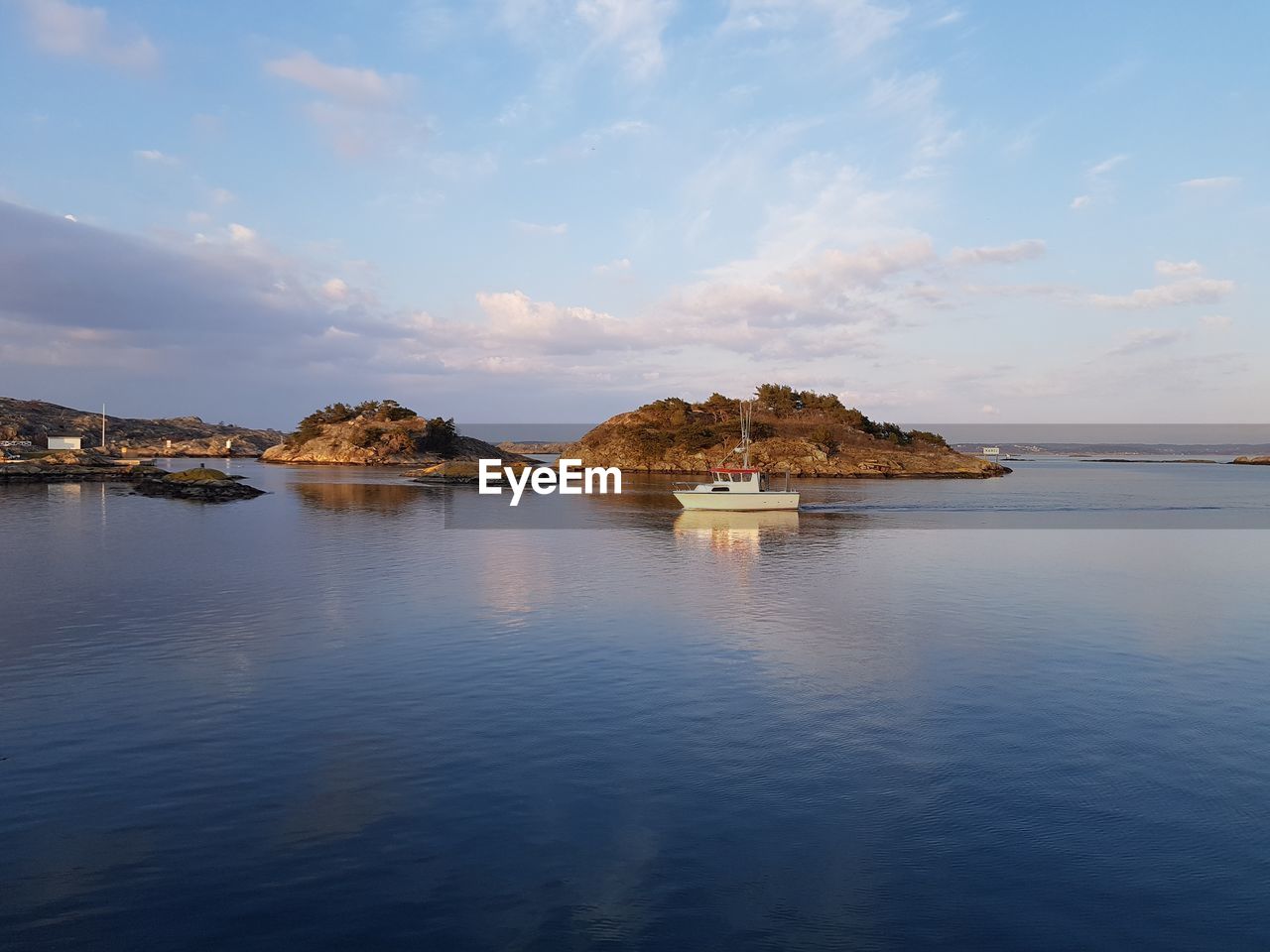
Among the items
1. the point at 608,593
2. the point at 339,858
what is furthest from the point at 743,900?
the point at 608,593

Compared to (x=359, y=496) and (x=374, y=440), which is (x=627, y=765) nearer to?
(x=359, y=496)

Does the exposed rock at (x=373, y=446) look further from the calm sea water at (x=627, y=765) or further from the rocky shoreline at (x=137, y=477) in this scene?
the calm sea water at (x=627, y=765)

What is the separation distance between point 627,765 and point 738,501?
57142 mm

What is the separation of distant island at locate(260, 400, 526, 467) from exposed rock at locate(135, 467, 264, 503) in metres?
79.7

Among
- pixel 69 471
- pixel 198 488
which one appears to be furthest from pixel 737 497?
pixel 69 471

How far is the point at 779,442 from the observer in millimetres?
139375

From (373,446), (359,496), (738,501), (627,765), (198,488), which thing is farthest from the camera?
(373,446)

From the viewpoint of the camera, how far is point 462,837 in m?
10.9

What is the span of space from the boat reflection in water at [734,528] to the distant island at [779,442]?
57.2m

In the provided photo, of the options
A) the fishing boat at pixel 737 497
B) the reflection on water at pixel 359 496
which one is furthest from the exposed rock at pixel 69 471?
the fishing boat at pixel 737 497

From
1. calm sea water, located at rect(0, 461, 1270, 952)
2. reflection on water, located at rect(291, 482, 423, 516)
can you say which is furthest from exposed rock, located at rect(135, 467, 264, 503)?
calm sea water, located at rect(0, 461, 1270, 952)

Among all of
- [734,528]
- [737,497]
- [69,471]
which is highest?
[69,471]

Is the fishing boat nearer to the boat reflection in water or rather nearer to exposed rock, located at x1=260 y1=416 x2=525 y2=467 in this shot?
the boat reflection in water

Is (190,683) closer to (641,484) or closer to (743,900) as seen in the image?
(743,900)
